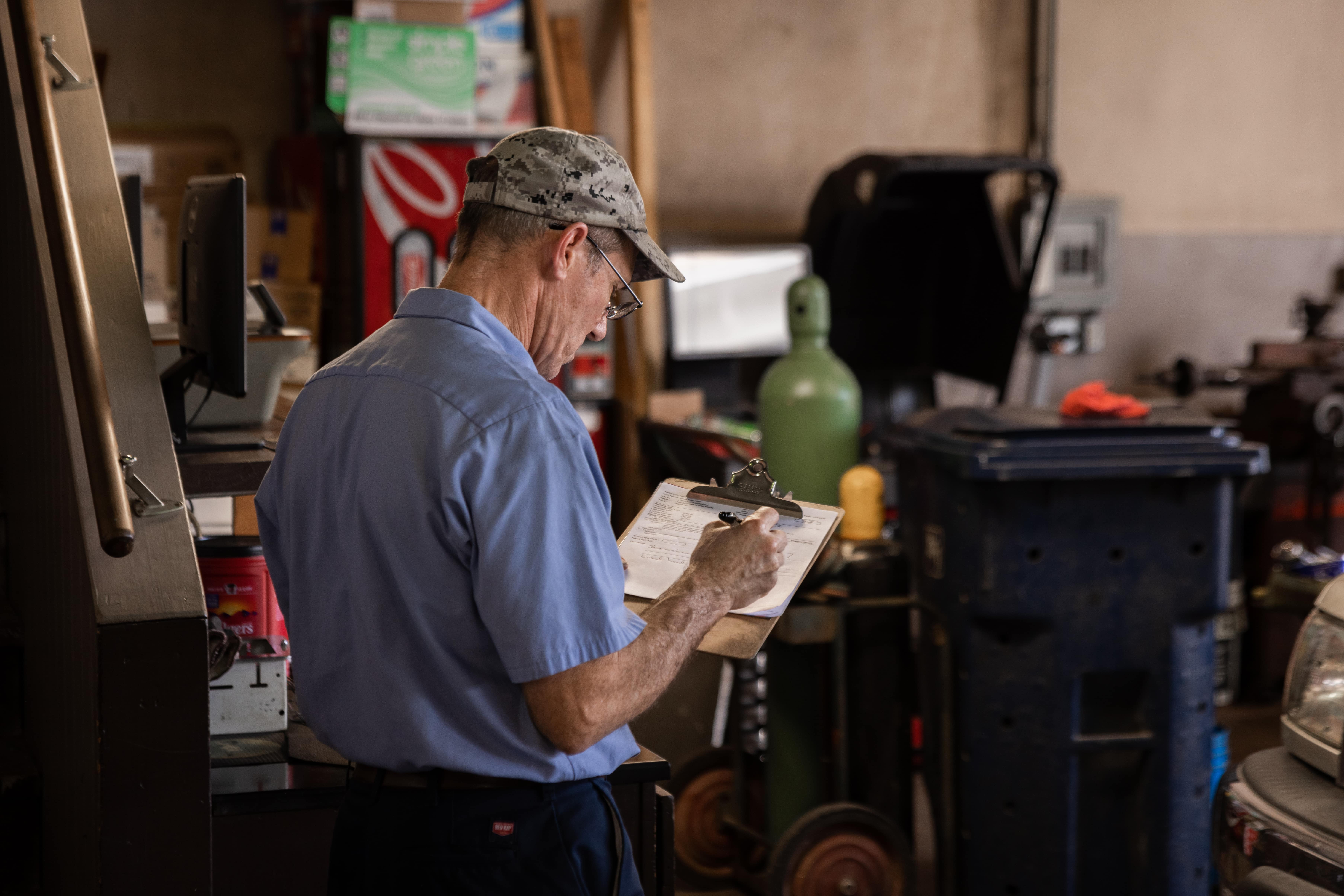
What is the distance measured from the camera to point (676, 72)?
4.90 m

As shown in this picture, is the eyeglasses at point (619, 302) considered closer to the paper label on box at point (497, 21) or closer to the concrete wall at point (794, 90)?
the paper label on box at point (497, 21)

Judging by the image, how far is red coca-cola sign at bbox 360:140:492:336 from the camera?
4090 millimetres

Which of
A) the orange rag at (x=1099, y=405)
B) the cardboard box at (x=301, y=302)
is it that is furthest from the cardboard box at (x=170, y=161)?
the orange rag at (x=1099, y=405)

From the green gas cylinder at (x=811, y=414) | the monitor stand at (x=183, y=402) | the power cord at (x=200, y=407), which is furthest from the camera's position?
the green gas cylinder at (x=811, y=414)

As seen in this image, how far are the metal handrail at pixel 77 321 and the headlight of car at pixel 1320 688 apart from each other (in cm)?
Result: 189

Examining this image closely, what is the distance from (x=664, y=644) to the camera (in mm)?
1415

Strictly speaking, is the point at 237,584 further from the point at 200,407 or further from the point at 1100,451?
the point at 1100,451

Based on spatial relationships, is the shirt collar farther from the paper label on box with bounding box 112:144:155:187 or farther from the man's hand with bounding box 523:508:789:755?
the paper label on box with bounding box 112:144:155:187

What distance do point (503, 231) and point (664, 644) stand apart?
500 mm

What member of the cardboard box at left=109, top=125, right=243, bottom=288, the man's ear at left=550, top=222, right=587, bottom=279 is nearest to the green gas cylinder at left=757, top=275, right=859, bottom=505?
the man's ear at left=550, top=222, right=587, bottom=279

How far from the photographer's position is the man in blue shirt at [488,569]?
1.30m

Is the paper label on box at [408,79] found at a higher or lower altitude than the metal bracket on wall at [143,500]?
higher

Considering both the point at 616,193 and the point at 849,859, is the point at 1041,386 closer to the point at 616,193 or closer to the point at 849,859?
the point at 849,859

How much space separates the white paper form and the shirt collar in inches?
16.1
